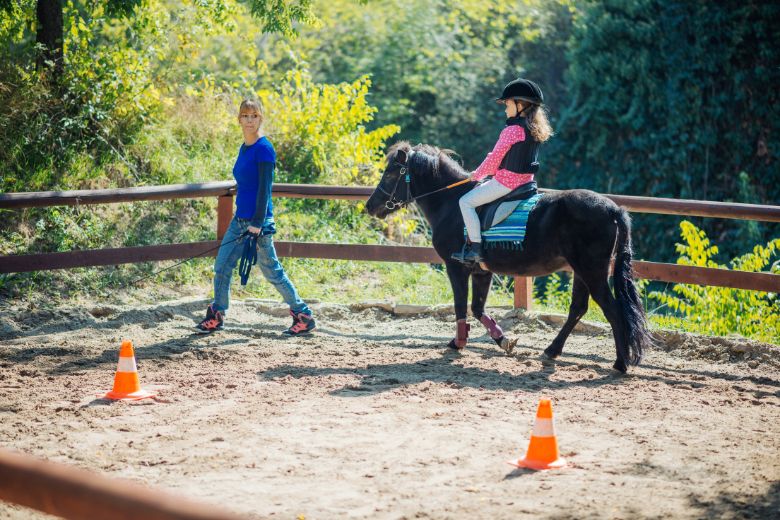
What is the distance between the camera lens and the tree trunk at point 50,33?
12055mm

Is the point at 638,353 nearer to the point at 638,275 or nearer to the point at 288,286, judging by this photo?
the point at 638,275

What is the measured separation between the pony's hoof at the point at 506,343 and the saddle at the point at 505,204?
3.42 feet

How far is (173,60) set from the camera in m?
15.1

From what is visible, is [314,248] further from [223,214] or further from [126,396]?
[126,396]

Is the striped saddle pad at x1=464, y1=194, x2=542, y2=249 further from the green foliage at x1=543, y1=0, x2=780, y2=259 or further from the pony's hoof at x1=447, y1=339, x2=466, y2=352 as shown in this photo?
the green foliage at x1=543, y1=0, x2=780, y2=259

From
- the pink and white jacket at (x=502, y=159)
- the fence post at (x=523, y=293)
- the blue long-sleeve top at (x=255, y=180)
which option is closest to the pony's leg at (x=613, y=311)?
the pink and white jacket at (x=502, y=159)

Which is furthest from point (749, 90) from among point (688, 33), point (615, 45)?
point (615, 45)

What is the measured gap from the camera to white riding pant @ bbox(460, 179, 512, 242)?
26.0ft

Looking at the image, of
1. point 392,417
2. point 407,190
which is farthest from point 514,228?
point 392,417

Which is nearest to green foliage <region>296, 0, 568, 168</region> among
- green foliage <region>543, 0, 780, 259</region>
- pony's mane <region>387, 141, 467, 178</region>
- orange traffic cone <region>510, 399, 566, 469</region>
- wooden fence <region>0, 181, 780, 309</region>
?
green foliage <region>543, 0, 780, 259</region>

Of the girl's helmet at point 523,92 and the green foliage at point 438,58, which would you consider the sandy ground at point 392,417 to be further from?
the green foliage at point 438,58

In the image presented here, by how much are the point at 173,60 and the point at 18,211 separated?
194 inches

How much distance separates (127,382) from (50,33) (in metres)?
7.28

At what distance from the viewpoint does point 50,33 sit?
12.2 metres
